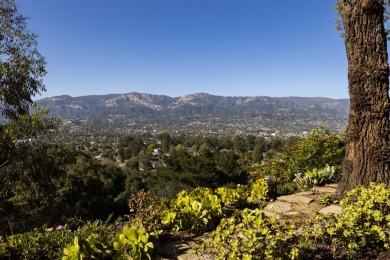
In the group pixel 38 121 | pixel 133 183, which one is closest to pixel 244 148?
pixel 133 183

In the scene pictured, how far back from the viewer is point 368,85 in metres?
4.09

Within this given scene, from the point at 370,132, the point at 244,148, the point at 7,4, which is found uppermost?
the point at 7,4

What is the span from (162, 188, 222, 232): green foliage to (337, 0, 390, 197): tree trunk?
2.42 metres

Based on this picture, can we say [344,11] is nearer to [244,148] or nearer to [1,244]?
[1,244]

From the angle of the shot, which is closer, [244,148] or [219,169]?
[219,169]

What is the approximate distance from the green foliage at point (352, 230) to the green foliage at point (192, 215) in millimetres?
1223

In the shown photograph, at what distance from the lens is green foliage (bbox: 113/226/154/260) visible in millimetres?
2507

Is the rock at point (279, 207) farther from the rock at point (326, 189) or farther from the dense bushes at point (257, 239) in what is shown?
the rock at point (326, 189)

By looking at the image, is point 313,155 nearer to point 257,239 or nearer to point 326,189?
point 326,189

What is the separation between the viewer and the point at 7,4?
7.67 metres

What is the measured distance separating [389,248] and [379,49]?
2834 millimetres

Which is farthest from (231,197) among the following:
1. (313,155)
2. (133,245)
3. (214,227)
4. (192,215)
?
(313,155)

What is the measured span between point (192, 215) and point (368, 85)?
10.5 ft

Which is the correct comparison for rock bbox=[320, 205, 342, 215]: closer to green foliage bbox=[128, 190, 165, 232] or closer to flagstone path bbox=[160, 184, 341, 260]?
flagstone path bbox=[160, 184, 341, 260]
